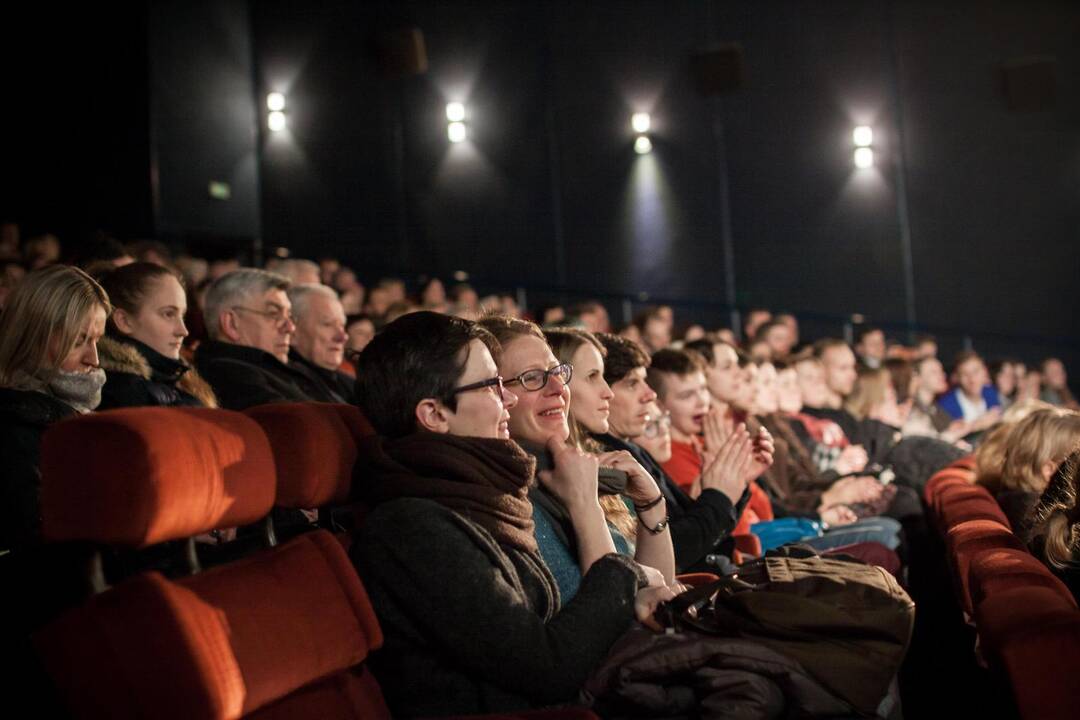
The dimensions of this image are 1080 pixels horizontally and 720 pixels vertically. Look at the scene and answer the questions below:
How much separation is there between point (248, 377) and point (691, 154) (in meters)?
7.98

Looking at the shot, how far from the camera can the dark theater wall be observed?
10.4 m

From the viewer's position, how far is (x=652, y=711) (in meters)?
1.78

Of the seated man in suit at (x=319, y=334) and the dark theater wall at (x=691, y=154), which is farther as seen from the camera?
the dark theater wall at (x=691, y=154)

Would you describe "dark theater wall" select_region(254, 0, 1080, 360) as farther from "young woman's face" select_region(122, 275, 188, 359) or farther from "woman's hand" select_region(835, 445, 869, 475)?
"young woman's face" select_region(122, 275, 188, 359)

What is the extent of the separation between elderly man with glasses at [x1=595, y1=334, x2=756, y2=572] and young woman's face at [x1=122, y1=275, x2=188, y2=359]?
1.15 metres

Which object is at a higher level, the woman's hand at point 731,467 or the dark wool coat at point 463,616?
the woman's hand at point 731,467

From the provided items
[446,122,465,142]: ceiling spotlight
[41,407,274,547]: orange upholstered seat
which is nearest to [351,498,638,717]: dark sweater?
[41,407,274,547]: orange upholstered seat

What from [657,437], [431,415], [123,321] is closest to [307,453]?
[431,415]

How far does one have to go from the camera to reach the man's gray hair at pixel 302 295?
396 centimetres

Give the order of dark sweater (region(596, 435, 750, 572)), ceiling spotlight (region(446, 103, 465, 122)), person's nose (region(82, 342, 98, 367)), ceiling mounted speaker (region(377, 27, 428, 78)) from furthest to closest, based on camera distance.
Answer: ceiling spotlight (region(446, 103, 465, 122)) < ceiling mounted speaker (region(377, 27, 428, 78)) < dark sweater (region(596, 435, 750, 572)) < person's nose (region(82, 342, 98, 367))

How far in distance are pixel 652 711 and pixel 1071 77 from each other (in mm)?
9942

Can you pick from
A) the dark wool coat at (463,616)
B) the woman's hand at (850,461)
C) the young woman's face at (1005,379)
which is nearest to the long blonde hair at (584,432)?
the dark wool coat at (463,616)

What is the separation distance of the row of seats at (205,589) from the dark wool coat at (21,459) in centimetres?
64

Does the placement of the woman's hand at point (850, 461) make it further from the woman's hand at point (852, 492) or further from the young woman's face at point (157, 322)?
the young woman's face at point (157, 322)
